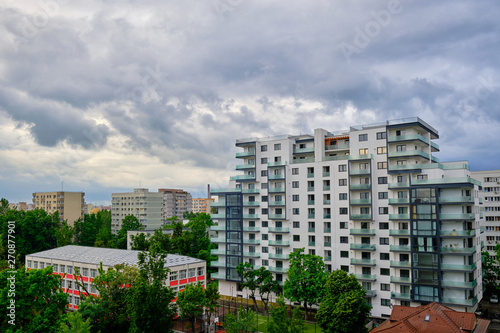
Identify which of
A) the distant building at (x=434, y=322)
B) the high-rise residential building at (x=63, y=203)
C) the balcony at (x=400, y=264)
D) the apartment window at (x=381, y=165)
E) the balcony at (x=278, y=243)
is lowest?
the distant building at (x=434, y=322)

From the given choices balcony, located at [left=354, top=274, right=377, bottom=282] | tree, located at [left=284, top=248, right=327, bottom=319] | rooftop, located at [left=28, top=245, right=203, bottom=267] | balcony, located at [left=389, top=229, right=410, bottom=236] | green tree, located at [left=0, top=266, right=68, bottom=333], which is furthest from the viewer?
rooftop, located at [left=28, top=245, right=203, bottom=267]

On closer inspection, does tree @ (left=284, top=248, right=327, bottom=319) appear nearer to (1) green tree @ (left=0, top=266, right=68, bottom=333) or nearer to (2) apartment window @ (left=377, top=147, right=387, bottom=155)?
(2) apartment window @ (left=377, top=147, right=387, bottom=155)

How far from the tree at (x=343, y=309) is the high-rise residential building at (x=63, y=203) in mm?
113802

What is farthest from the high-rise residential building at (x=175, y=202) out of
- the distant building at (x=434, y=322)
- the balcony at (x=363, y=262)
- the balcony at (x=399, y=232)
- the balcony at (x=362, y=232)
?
the distant building at (x=434, y=322)

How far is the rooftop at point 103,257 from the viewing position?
58.4 metres

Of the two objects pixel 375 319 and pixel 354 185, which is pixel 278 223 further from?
pixel 375 319

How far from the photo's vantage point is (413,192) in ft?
169

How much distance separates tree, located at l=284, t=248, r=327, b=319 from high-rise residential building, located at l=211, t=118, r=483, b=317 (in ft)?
18.1

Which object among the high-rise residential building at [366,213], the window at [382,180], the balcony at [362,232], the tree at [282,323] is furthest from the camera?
the window at [382,180]

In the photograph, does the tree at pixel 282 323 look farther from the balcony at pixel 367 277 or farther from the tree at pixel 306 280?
the balcony at pixel 367 277

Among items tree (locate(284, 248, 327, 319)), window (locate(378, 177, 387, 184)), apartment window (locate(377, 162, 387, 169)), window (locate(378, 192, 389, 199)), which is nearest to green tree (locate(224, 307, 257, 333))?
tree (locate(284, 248, 327, 319))

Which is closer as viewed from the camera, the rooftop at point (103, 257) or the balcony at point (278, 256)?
the rooftop at point (103, 257)

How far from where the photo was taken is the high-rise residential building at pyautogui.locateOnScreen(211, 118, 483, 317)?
4934cm

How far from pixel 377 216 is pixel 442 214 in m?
8.39
